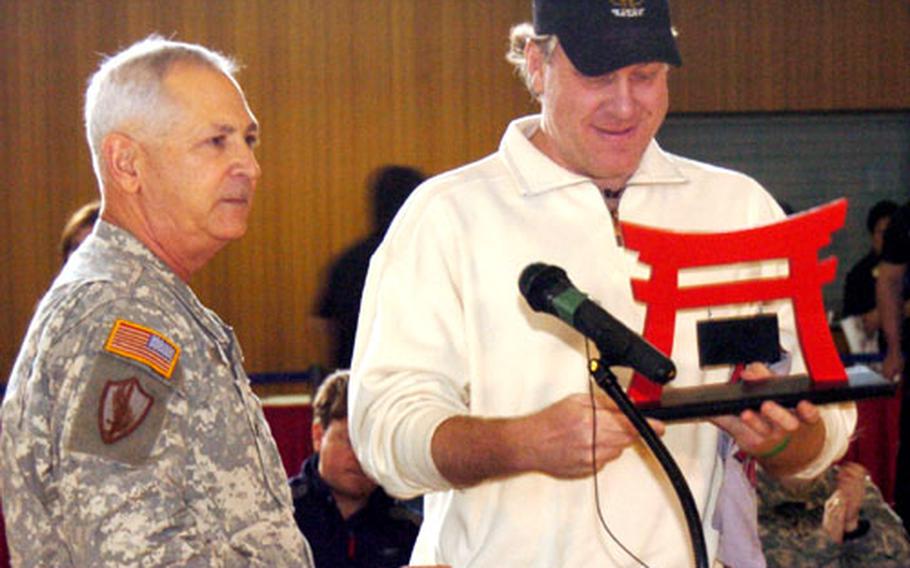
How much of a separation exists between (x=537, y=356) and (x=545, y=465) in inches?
11.3

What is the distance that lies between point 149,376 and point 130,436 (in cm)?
8

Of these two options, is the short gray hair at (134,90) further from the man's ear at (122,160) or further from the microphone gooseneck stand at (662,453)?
the microphone gooseneck stand at (662,453)

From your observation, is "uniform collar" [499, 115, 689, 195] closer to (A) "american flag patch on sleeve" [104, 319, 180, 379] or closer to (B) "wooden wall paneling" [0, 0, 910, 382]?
(A) "american flag patch on sleeve" [104, 319, 180, 379]

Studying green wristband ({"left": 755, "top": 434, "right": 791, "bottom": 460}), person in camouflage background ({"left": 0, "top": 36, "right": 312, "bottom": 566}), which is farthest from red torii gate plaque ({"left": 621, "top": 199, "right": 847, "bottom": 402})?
person in camouflage background ({"left": 0, "top": 36, "right": 312, "bottom": 566})

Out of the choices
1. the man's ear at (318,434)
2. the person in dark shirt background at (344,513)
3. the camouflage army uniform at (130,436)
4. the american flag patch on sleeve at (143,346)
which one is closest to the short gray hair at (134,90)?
the camouflage army uniform at (130,436)

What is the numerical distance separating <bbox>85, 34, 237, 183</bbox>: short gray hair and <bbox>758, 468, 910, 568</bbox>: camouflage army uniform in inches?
110

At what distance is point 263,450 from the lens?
201cm

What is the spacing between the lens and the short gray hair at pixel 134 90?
2002 millimetres

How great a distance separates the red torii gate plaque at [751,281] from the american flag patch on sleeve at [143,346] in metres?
0.63

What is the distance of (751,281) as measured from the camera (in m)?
2.10

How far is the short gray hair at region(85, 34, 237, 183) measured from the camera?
2.00 m

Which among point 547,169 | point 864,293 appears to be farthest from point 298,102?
point 547,169

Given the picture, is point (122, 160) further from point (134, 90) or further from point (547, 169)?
point (547, 169)

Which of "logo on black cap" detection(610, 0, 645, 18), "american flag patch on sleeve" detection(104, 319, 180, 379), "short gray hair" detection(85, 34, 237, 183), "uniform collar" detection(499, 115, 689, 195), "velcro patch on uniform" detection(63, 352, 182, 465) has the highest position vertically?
"logo on black cap" detection(610, 0, 645, 18)
